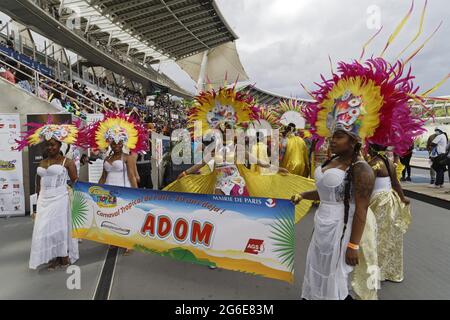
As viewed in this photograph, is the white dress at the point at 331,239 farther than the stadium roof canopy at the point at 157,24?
No

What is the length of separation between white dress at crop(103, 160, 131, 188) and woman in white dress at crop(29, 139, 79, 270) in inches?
→ 22.3

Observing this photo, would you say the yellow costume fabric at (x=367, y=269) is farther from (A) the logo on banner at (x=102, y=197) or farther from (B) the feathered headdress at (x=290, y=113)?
(B) the feathered headdress at (x=290, y=113)

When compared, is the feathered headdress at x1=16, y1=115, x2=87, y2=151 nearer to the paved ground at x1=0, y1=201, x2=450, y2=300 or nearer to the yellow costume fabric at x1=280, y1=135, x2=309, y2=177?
the paved ground at x1=0, y1=201, x2=450, y2=300

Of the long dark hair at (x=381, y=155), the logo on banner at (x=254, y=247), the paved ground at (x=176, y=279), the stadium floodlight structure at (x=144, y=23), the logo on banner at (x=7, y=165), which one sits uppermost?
the stadium floodlight structure at (x=144, y=23)

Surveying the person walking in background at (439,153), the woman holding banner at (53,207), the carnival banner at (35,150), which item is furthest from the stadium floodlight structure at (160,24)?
the woman holding banner at (53,207)

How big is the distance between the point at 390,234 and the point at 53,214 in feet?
12.1

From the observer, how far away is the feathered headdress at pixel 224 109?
384 centimetres

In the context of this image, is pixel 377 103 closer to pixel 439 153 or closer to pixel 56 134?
pixel 56 134

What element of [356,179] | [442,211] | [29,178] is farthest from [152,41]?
[356,179]

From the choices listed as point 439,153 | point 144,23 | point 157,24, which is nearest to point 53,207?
point 439,153

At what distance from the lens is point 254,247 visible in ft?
8.89

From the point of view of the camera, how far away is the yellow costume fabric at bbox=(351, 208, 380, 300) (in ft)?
7.59

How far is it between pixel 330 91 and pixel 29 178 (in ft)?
19.7

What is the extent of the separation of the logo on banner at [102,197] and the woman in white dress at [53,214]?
1.07 ft
